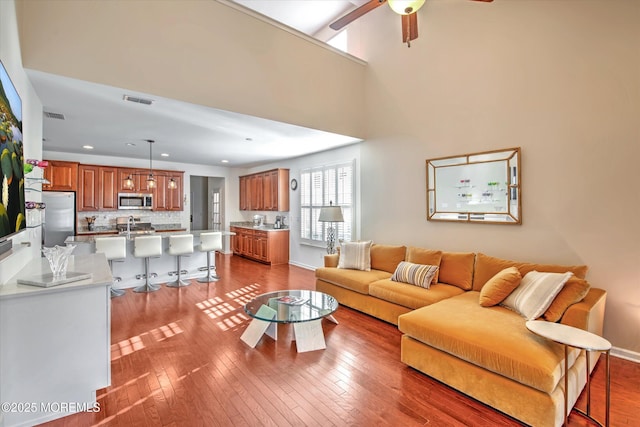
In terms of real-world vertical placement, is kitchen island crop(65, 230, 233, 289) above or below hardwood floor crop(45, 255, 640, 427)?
above

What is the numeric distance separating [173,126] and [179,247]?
81.9 inches

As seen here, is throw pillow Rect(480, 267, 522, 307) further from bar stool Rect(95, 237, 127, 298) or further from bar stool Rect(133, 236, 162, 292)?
bar stool Rect(95, 237, 127, 298)

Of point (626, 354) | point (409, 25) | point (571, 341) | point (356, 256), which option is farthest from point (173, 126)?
point (626, 354)

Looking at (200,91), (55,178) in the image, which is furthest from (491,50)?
(55,178)

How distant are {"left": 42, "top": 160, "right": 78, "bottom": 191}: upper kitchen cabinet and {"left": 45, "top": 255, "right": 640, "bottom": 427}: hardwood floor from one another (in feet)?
13.8

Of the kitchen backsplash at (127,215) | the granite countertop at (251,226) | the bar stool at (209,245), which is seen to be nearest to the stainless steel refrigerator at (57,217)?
the kitchen backsplash at (127,215)

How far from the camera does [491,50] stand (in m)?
3.68

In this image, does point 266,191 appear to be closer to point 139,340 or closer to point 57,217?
point 57,217

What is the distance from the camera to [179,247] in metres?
5.21

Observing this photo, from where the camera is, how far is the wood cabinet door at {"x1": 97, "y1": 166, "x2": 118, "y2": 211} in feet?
22.1

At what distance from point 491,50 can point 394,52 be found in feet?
5.01

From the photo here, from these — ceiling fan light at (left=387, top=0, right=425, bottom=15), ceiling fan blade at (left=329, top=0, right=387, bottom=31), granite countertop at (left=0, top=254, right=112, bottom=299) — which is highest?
ceiling fan blade at (left=329, top=0, right=387, bottom=31)

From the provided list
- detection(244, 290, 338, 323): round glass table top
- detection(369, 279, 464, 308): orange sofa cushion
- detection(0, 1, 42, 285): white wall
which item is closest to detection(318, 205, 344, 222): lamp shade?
detection(369, 279, 464, 308): orange sofa cushion

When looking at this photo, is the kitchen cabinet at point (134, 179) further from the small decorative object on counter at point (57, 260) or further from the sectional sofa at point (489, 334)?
the sectional sofa at point (489, 334)
